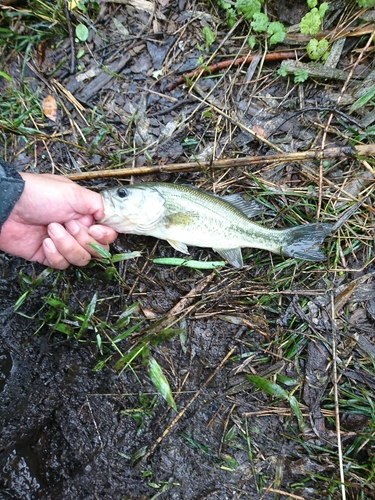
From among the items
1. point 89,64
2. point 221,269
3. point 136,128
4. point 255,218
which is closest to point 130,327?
point 221,269

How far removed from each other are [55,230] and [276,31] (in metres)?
3.09

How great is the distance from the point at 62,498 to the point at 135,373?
4.07ft

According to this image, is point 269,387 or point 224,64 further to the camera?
point 224,64

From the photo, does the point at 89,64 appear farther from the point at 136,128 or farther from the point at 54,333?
the point at 54,333

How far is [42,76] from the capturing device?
4.36 metres

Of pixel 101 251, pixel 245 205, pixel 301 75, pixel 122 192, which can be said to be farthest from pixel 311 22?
pixel 101 251

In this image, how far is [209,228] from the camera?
385 cm

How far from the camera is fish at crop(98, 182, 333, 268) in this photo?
3781mm

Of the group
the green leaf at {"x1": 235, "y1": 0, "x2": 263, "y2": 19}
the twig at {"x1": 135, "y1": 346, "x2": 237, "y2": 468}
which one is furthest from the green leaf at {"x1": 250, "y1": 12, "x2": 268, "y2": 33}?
the twig at {"x1": 135, "y1": 346, "x2": 237, "y2": 468}

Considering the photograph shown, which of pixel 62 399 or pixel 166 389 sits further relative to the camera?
pixel 62 399

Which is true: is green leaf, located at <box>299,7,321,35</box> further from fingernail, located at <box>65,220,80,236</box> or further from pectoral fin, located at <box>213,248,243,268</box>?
fingernail, located at <box>65,220,80,236</box>

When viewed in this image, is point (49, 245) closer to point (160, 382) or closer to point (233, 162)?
point (160, 382)

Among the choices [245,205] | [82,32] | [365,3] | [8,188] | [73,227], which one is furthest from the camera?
[82,32]

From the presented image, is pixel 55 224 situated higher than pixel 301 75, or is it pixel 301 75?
pixel 301 75
